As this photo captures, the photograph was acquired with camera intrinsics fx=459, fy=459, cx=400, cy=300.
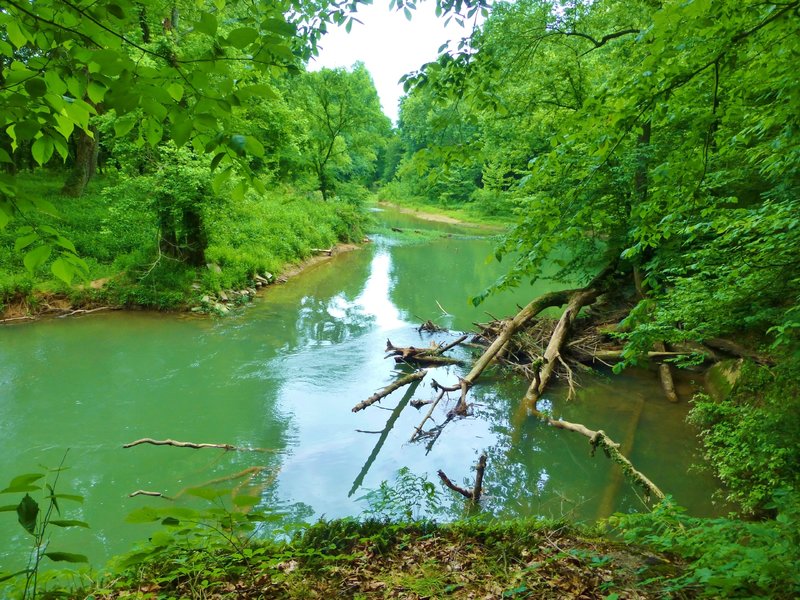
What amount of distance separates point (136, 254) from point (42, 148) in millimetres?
12156

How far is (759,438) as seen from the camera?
14.4 ft

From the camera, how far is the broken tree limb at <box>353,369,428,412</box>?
7004 mm

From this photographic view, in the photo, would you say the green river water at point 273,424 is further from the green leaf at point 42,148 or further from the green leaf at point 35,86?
the green leaf at point 35,86

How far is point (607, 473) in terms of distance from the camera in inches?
236

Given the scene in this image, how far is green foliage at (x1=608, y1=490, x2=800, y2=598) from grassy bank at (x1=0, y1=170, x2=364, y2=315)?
973cm

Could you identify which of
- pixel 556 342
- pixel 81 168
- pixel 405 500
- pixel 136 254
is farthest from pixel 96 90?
pixel 81 168

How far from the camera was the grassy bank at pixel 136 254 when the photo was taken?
10.7m

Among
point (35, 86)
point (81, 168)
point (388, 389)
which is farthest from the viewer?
point (81, 168)

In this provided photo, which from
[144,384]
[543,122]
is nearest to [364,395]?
[144,384]

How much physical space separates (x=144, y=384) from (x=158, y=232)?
17.8ft

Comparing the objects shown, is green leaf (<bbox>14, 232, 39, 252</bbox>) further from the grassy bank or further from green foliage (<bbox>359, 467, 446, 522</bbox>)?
the grassy bank

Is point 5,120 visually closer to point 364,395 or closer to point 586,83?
point 364,395

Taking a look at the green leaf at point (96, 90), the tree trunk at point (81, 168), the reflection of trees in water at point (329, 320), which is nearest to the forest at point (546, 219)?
the green leaf at point (96, 90)

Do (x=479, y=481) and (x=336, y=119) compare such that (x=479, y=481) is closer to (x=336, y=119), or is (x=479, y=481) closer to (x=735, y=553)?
(x=735, y=553)
